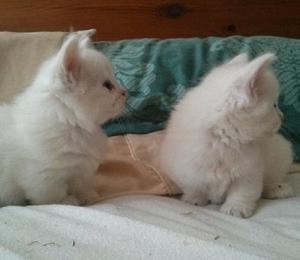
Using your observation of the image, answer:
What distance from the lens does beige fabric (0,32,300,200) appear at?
154 centimetres

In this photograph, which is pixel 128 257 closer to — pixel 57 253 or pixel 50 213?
pixel 57 253

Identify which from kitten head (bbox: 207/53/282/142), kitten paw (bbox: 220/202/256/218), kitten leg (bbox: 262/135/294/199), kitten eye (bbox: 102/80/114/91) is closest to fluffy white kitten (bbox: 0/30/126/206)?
kitten eye (bbox: 102/80/114/91)

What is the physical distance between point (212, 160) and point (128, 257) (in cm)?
48

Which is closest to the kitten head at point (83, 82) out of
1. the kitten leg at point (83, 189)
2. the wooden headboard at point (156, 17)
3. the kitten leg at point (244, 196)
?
the kitten leg at point (83, 189)

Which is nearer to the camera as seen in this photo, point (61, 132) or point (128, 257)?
point (128, 257)

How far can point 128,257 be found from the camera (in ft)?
3.44

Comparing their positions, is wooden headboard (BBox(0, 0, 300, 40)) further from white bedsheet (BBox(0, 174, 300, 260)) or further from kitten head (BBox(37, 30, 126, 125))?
white bedsheet (BBox(0, 174, 300, 260))

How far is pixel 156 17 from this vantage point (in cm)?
219

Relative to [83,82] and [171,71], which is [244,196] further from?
[171,71]

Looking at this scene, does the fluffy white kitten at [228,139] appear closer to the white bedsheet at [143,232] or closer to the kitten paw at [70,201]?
the white bedsheet at [143,232]

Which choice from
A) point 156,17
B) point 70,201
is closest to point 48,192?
point 70,201

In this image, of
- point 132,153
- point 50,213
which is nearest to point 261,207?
point 132,153

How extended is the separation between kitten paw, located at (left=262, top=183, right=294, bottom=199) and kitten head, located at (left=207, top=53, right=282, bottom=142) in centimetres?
24

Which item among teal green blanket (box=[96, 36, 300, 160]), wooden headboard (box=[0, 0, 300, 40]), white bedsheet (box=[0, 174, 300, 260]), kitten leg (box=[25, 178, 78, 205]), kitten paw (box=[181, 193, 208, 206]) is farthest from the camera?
wooden headboard (box=[0, 0, 300, 40])
